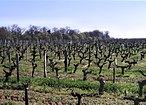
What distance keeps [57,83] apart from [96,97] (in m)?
3.28

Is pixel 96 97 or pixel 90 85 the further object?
pixel 90 85

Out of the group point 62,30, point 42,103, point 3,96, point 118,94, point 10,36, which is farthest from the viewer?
point 62,30

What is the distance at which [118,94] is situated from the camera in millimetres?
15336

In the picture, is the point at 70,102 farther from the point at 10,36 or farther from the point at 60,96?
the point at 10,36

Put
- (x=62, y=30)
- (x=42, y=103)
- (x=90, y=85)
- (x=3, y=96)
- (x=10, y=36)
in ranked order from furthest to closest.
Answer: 1. (x=62, y=30)
2. (x=10, y=36)
3. (x=90, y=85)
4. (x=3, y=96)
5. (x=42, y=103)

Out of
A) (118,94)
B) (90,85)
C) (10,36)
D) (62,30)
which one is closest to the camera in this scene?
(118,94)

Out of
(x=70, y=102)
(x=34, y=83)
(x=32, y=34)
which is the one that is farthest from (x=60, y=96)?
(x=32, y=34)

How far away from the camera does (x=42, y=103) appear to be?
42.0 feet

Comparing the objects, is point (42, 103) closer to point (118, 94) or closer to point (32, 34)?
point (118, 94)

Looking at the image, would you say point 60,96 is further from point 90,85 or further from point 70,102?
point 90,85

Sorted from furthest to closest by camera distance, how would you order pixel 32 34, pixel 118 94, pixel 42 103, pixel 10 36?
pixel 32 34
pixel 10 36
pixel 118 94
pixel 42 103

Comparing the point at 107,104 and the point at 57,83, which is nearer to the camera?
the point at 107,104

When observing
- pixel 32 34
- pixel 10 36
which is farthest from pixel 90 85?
pixel 32 34

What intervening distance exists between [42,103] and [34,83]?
4.41 meters
